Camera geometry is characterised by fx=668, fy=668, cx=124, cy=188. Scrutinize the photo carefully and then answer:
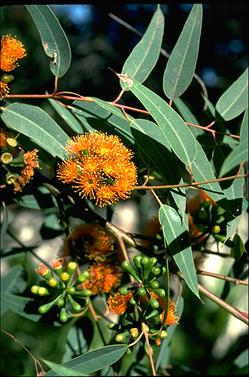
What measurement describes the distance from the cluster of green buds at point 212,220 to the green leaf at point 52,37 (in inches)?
15.3

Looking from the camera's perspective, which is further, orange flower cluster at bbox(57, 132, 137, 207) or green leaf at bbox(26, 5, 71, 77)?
green leaf at bbox(26, 5, 71, 77)

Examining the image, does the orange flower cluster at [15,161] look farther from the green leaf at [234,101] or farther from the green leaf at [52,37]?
the green leaf at [234,101]

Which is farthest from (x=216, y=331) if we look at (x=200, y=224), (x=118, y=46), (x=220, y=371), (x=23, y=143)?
(x=23, y=143)

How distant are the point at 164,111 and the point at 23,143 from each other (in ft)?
1.07

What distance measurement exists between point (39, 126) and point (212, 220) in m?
0.39

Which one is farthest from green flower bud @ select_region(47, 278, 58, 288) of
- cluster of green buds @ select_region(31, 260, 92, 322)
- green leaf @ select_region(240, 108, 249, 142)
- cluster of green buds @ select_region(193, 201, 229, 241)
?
green leaf @ select_region(240, 108, 249, 142)

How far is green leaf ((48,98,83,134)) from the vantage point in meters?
1.22

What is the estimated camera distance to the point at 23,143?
1.25 meters

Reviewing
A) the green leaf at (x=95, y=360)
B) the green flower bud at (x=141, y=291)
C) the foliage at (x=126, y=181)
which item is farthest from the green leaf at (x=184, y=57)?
the green leaf at (x=95, y=360)

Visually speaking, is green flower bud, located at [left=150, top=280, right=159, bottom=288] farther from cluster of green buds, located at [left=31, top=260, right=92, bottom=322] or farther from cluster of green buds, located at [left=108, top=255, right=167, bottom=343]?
cluster of green buds, located at [left=31, top=260, right=92, bottom=322]

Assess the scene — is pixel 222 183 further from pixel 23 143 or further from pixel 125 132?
pixel 23 143

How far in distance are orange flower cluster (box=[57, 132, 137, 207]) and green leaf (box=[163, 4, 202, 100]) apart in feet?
0.73

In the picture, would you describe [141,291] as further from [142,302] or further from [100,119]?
[100,119]

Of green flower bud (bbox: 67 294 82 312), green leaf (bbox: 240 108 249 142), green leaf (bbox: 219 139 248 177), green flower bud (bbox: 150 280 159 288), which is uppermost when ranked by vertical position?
green leaf (bbox: 240 108 249 142)
